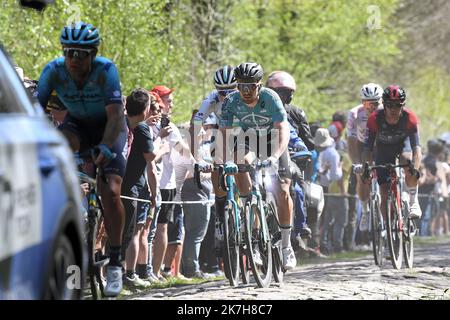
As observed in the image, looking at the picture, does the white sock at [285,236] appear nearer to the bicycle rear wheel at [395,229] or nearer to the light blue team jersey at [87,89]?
the bicycle rear wheel at [395,229]

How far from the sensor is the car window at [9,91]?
708 cm

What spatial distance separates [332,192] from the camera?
21.8m

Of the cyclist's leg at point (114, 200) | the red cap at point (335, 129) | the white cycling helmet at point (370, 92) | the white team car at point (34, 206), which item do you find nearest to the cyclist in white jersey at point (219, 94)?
the cyclist's leg at point (114, 200)

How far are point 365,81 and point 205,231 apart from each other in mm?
24948

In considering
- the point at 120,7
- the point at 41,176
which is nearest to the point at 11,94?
the point at 41,176

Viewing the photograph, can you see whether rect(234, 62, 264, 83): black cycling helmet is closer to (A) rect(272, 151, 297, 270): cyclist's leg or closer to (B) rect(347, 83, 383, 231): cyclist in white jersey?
(A) rect(272, 151, 297, 270): cyclist's leg

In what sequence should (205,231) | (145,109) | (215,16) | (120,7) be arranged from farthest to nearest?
(215,16), (120,7), (205,231), (145,109)

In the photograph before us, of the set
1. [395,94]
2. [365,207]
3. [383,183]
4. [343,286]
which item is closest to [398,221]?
[383,183]

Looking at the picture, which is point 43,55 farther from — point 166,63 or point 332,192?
point 332,192

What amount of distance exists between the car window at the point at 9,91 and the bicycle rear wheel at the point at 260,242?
18.1 feet

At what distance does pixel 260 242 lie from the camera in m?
12.9

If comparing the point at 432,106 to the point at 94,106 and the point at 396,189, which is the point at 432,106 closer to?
the point at 396,189
